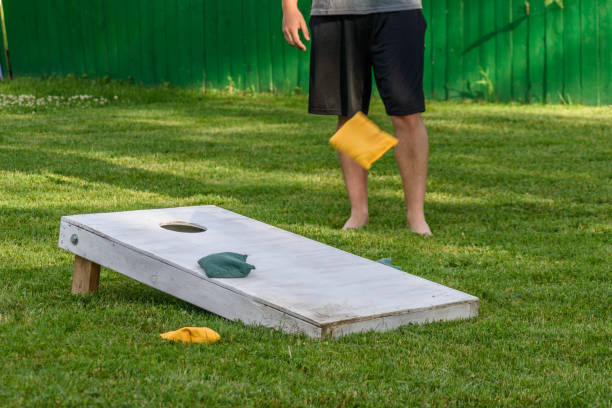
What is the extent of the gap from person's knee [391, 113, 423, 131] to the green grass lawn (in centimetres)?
50

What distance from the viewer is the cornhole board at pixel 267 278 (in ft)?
9.99

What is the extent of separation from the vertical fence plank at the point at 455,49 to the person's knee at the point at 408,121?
5.73 m

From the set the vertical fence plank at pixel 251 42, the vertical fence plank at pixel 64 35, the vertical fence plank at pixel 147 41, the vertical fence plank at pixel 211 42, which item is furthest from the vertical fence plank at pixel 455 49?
the vertical fence plank at pixel 64 35

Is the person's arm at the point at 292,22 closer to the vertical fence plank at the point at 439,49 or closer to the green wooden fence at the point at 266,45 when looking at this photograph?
the green wooden fence at the point at 266,45

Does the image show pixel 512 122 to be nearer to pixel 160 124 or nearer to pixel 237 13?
pixel 160 124

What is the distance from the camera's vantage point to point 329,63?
4715 millimetres

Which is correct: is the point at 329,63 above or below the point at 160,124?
above

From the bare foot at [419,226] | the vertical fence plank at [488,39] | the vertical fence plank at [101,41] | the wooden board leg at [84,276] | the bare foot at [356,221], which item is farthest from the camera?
the vertical fence plank at [101,41]

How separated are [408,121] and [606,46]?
17.8ft

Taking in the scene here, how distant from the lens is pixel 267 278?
3.27m

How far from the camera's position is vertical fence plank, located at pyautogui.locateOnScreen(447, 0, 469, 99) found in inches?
401

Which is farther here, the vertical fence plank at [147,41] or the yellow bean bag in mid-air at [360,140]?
the vertical fence plank at [147,41]

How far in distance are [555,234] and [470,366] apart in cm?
199

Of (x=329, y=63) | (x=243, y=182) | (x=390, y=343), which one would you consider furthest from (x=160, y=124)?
(x=390, y=343)
